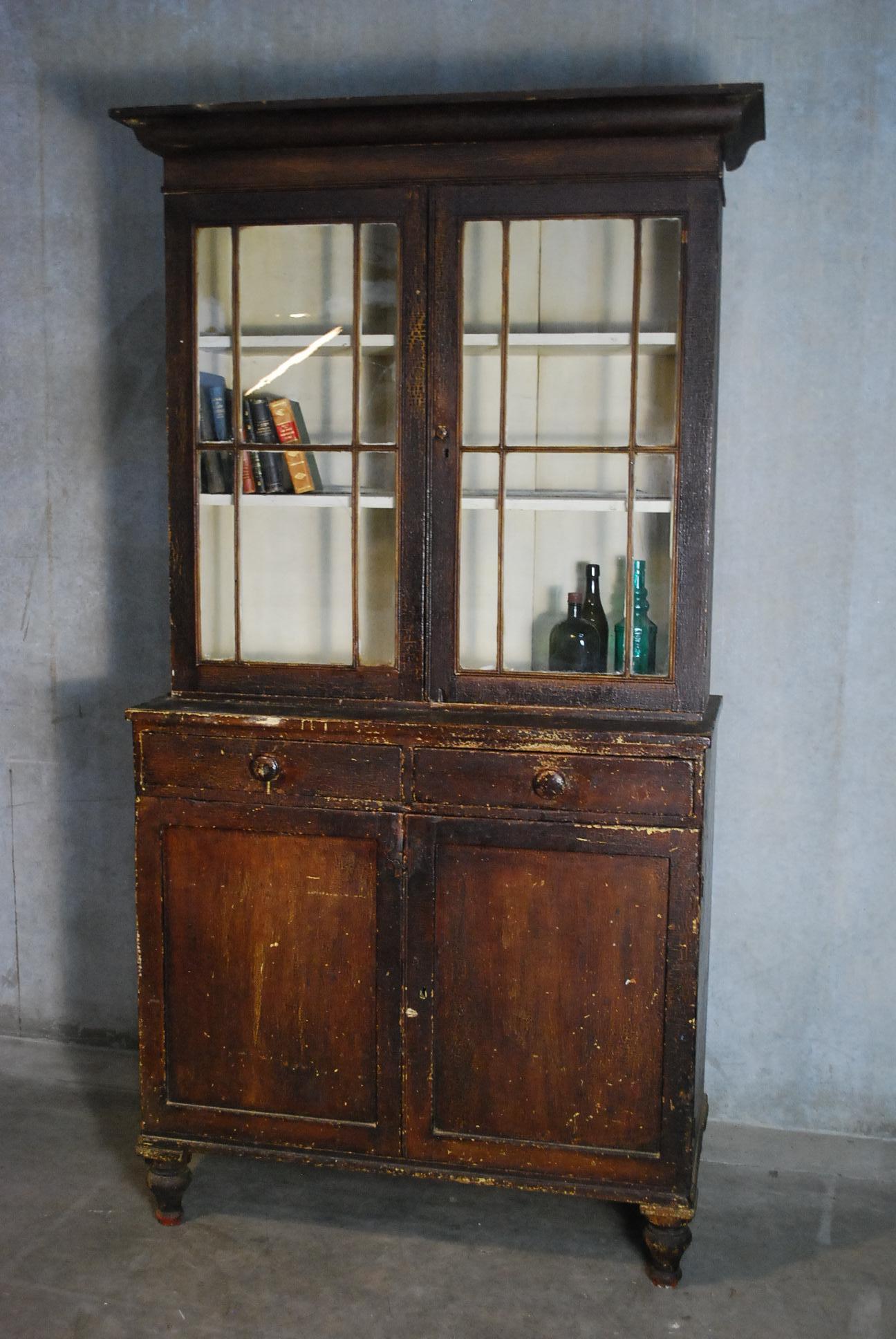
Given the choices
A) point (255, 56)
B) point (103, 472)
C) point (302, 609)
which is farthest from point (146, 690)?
point (255, 56)

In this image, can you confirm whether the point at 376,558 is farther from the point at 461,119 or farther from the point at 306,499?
the point at 461,119

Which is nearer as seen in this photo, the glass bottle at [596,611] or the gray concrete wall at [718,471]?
the glass bottle at [596,611]

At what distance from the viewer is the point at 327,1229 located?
8.00ft

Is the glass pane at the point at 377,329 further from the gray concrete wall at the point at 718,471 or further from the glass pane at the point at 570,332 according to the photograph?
the gray concrete wall at the point at 718,471

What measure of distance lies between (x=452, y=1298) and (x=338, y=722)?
3.54 feet

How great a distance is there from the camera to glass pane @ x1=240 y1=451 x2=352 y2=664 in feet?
7.84

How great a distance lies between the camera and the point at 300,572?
2414 mm

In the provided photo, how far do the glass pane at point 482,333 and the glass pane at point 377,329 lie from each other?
140mm

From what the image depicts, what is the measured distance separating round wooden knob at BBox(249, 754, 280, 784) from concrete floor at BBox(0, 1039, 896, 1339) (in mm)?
928

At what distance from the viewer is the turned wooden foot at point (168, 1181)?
8.00ft

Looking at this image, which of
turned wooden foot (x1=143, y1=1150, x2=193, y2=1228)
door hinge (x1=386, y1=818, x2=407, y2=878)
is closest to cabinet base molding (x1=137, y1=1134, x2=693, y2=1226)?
turned wooden foot (x1=143, y1=1150, x2=193, y2=1228)

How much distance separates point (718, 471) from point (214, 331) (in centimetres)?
→ 113

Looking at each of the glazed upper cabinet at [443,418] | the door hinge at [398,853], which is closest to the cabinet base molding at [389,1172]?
the door hinge at [398,853]

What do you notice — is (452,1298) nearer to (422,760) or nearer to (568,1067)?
(568,1067)
